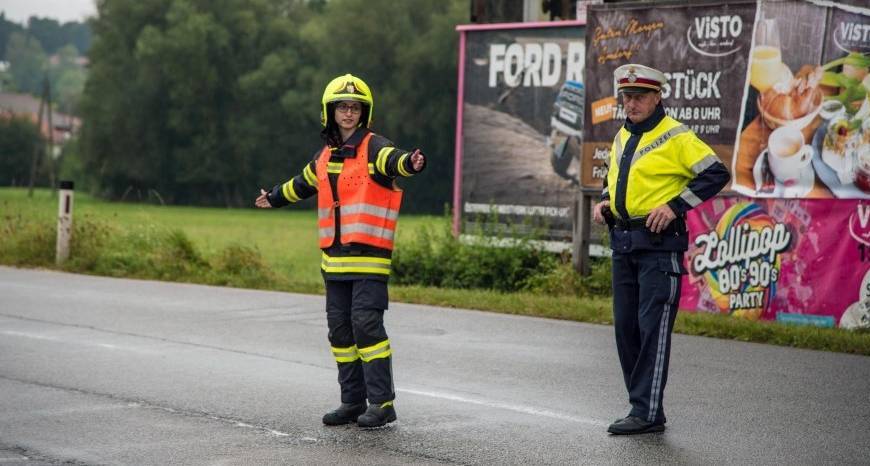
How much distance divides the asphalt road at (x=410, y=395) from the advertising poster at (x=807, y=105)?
2.47 m

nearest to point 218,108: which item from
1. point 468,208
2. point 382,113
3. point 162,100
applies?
point 162,100

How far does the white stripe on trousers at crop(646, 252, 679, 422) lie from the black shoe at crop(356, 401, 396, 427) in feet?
4.53

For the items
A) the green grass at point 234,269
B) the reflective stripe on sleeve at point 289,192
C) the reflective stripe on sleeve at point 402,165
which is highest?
the reflective stripe on sleeve at point 402,165

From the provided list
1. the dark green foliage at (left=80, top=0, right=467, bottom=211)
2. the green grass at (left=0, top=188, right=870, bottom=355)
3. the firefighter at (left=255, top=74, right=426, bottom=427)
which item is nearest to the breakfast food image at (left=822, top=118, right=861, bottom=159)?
the green grass at (left=0, top=188, right=870, bottom=355)

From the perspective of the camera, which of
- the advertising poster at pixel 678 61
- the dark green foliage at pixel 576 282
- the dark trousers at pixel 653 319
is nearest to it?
the dark trousers at pixel 653 319

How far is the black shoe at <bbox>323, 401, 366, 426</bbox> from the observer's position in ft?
25.2

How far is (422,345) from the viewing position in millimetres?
11195

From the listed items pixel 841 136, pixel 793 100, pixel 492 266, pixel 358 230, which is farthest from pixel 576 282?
pixel 358 230

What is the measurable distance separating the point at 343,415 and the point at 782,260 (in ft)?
22.2

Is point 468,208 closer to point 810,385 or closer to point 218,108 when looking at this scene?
point 810,385

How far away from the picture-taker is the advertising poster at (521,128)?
55.1ft

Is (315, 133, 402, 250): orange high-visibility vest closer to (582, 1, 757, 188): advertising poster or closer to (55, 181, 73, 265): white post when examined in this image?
(582, 1, 757, 188): advertising poster

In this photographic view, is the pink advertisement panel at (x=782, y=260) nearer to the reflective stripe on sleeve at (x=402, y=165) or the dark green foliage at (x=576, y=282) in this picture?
the dark green foliage at (x=576, y=282)

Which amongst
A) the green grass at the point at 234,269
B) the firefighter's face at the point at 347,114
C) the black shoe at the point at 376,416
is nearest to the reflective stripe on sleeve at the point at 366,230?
the firefighter's face at the point at 347,114
